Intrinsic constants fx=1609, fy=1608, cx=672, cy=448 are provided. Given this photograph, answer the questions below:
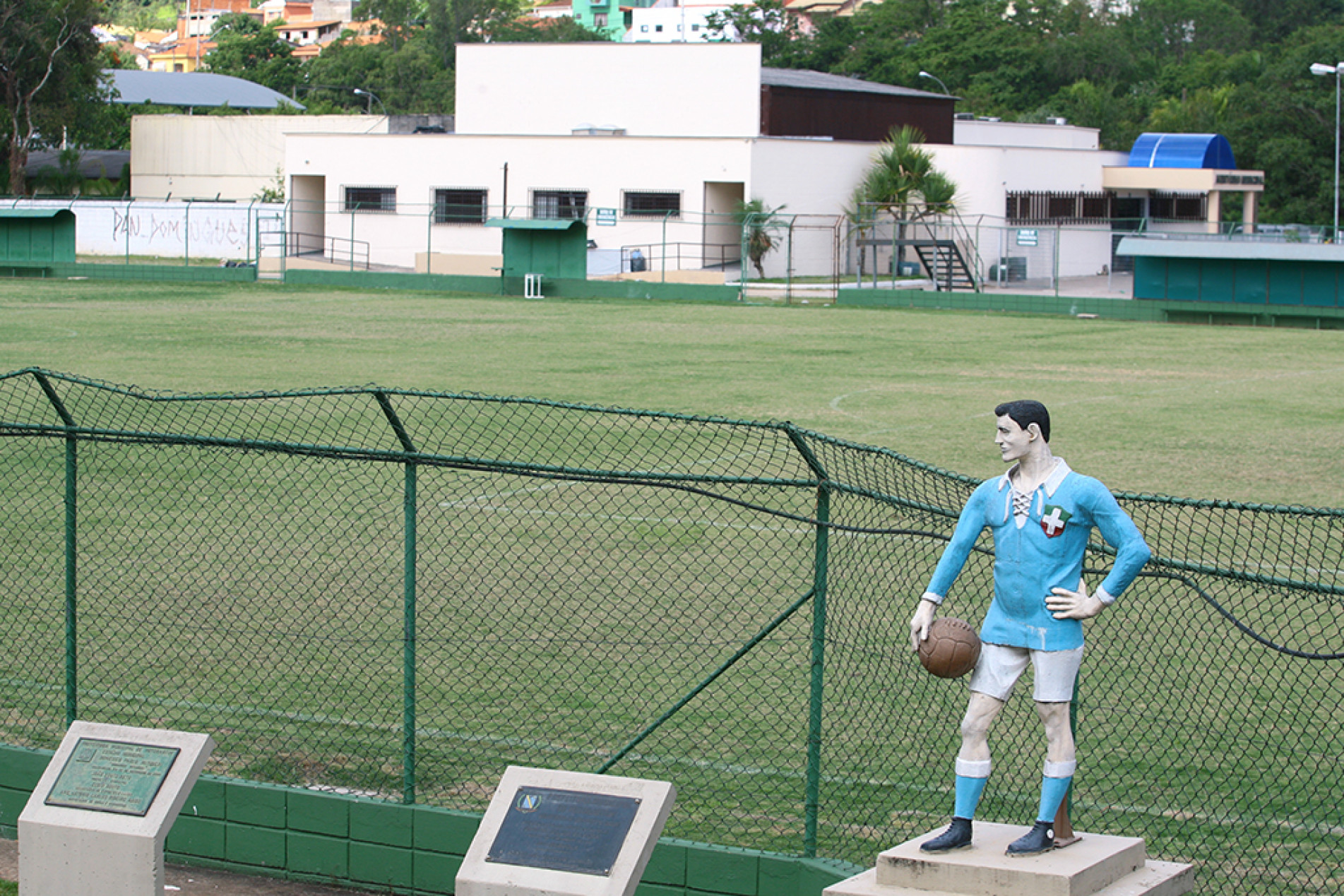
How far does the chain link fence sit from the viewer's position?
23.9 ft

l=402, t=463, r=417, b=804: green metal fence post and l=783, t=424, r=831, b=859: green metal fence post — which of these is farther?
l=402, t=463, r=417, b=804: green metal fence post

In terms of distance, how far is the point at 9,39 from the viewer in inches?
3027

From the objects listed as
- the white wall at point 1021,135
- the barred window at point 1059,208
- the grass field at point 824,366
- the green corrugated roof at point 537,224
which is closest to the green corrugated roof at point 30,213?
the grass field at point 824,366

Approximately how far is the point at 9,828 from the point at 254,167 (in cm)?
7206

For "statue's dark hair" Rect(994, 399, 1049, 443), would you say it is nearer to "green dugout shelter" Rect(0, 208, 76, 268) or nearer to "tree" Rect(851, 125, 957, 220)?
"green dugout shelter" Rect(0, 208, 76, 268)

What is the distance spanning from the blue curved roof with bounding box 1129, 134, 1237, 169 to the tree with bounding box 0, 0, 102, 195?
165 ft

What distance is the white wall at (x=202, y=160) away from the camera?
76.1 metres

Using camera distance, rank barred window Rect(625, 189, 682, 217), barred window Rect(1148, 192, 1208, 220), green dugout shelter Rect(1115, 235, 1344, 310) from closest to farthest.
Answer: green dugout shelter Rect(1115, 235, 1344, 310) < barred window Rect(625, 189, 682, 217) < barred window Rect(1148, 192, 1208, 220)

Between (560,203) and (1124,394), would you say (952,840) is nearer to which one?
(1124,394)

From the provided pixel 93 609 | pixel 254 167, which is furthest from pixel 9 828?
pixel 254 167

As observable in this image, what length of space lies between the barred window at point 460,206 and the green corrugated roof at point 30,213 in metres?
15.3

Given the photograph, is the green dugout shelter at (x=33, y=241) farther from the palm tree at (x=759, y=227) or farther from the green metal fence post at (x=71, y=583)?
the green metal fence post at (x=71, y=583)

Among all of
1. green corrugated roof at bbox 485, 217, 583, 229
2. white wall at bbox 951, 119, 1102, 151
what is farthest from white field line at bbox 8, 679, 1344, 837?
white wall at bbox 951, 119, 1102, 151

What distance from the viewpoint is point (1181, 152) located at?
65.2 meters
